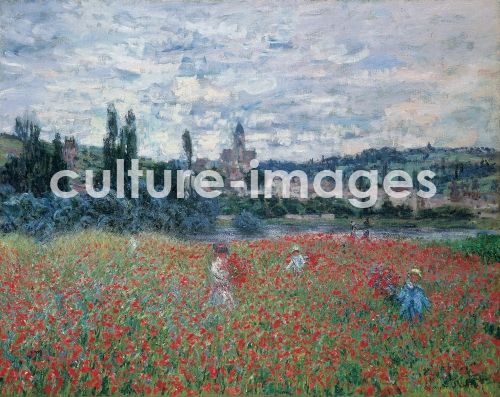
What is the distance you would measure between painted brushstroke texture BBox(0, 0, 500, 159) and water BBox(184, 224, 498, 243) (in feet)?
3.35

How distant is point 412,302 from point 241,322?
6.98 feet

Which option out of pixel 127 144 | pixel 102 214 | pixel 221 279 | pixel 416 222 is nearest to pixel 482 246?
pixel 416 222

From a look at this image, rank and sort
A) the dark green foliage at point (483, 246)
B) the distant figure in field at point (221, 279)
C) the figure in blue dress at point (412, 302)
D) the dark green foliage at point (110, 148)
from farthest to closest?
1. the dark green foliage at point (110, 148)
2. the dark green foliage at point (483, 246)
3. the distant figure in field at point (221, 279)
4. the figure in blue dress at point (412, 302)

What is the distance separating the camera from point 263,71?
21.1ft

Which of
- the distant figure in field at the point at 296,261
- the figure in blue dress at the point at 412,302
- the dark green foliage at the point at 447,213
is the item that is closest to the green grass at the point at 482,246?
the dark green foliage at the point at 447,213

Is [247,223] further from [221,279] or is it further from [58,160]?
[58,160]

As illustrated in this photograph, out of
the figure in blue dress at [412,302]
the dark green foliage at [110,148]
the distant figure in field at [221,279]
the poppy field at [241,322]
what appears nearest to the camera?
the poppy field at [241,322]

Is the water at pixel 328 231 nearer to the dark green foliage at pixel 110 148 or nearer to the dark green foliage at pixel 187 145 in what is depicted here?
the dark green foliage at pixel 187 145

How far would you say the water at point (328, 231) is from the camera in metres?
6.21

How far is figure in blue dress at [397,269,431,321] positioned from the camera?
5688mm

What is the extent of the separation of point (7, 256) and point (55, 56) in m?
2.86

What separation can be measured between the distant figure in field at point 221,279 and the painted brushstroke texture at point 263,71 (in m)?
1.36

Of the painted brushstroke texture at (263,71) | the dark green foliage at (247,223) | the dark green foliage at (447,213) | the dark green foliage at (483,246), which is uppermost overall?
the painted brushstroke texture at (263,71)

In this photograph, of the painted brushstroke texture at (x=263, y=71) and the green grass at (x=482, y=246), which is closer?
the green grass at (x=482, y=246)
